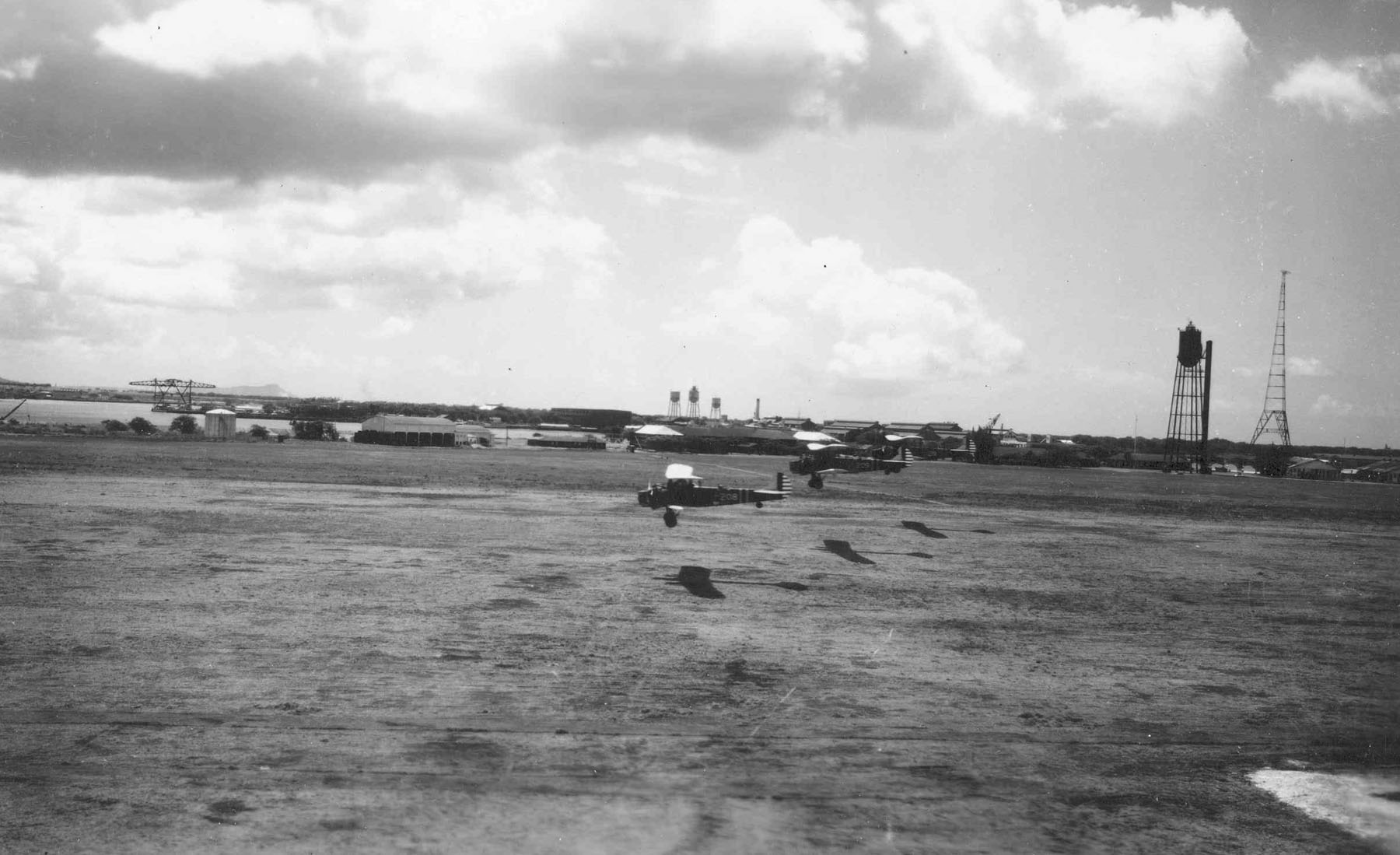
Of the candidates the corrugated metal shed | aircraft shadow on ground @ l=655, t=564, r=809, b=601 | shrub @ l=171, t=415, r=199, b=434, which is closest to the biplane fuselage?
aircraft shadow on ground @ l=655, t=564, r=809, b=601

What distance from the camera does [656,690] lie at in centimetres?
1117

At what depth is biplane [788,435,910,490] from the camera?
38.2 m

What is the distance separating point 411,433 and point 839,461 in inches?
2781

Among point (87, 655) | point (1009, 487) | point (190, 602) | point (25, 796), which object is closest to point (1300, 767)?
point (25, 796)

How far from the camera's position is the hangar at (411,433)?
96.2 m

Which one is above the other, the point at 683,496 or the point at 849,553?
the point at 683,496

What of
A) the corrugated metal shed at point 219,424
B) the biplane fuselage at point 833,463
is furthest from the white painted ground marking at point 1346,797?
the corrugated metal shed at point 219,424

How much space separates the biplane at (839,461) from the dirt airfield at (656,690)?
36.5 ft

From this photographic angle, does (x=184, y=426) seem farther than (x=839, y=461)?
Yes

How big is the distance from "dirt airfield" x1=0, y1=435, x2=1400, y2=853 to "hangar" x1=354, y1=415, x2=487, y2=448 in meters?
70.1

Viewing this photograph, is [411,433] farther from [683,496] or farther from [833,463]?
[683,496]

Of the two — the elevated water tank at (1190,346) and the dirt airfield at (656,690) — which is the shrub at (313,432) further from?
the elevated water tank at (1190,346)

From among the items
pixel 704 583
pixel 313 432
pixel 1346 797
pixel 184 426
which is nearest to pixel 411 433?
pixel 313 432

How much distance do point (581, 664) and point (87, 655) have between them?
7.02 metres
